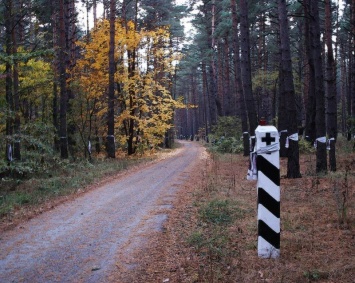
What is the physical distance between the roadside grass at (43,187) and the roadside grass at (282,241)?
382cm

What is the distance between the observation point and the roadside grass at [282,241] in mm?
3952

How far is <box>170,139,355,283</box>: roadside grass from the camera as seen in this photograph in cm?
395

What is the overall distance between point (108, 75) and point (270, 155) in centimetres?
1837

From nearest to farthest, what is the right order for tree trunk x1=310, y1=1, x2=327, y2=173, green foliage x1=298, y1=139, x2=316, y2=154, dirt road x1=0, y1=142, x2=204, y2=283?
dirt road x1=0, y1=142, x2=204, y2=283
tree trunk x1=310, y1=1, x2=327, y2=173
green foliage x1=298, y1=139, x2=316, y2=154

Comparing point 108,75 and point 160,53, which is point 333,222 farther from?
point 160,53

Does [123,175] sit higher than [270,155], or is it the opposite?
[270,155]

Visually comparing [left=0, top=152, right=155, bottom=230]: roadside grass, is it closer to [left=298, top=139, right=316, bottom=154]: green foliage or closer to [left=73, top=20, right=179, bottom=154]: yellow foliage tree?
[left=73, top=20, right=179, bottom=154]: yellow foliage tree

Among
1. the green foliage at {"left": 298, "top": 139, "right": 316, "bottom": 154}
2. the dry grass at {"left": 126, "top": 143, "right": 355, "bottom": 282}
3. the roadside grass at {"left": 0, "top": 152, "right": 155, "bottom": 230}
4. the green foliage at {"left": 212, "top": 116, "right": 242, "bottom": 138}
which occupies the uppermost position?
the green foliage at {"left": 212, "top": 116, "right": 242, "bottom": 138}

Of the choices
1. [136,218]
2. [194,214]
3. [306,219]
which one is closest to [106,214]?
[136,218]

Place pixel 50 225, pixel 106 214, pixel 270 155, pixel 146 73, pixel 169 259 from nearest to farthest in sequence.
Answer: pixel 270 155 < pixel 169 259 < pixel 50 225 < pixel 106 214 < pixel 146 73

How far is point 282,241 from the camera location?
4930mm

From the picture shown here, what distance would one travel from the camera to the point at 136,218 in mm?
6926

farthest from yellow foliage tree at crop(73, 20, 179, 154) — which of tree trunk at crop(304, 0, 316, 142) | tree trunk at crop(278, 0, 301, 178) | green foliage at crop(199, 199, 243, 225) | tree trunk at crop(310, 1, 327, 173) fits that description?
green foliage at crop(199, 199, 243, 225)

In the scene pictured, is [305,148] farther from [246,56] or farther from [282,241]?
[282,241]
